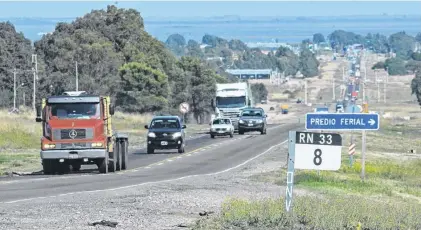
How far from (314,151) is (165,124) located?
102 feet

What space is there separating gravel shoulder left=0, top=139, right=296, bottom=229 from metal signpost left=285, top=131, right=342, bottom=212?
7.53 feet

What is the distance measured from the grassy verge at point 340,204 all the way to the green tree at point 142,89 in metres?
50.2

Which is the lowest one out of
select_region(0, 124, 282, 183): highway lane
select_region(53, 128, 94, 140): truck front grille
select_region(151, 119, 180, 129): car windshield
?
select_region(0, 124, 282, 183): highway lane

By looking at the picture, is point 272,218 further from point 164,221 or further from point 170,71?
point 170,71

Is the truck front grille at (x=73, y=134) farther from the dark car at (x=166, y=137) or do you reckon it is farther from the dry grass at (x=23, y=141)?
the dark car at (x=166, y=137)

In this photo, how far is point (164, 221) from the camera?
19156 mm

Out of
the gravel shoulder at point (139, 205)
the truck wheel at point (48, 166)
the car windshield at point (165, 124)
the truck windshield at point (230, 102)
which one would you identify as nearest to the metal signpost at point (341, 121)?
the gravel shoulder at point (139, 205)

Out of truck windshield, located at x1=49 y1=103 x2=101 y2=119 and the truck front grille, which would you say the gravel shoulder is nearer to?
the truck front grille

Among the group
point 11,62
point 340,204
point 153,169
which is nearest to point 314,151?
point 340,204

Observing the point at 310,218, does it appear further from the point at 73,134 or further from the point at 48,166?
the point at 48,166

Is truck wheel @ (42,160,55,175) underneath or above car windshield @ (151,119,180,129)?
underneath

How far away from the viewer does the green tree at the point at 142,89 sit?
322 feet

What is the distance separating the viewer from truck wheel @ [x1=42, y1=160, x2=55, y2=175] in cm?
3347

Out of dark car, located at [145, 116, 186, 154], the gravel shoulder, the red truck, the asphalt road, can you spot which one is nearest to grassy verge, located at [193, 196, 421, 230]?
the gravel shoulder
